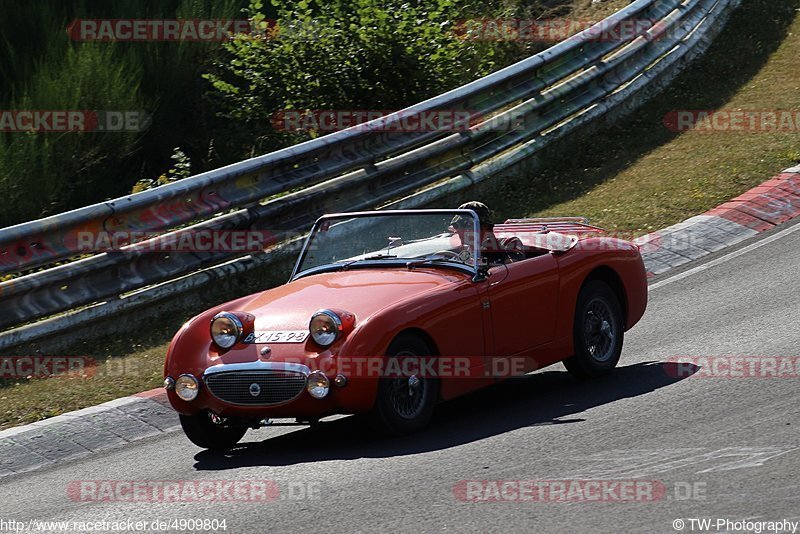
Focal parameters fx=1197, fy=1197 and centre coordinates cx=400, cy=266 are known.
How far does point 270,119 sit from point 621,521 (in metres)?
9.84

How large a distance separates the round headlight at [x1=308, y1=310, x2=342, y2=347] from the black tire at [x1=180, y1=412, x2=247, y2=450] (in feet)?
3.07

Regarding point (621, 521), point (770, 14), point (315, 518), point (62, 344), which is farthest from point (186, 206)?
point (770, 14)

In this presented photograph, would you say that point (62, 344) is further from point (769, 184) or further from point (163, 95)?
point (769, 184)

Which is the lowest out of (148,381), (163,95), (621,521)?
(148,381)

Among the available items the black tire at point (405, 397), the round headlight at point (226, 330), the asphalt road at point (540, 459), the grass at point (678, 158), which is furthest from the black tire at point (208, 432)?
the grass at point (678, 158)

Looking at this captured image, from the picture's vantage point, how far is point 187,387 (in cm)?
726

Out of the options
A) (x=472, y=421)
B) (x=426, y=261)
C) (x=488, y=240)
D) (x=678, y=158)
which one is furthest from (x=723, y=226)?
(x=472, y=421)

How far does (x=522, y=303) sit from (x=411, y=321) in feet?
3.94

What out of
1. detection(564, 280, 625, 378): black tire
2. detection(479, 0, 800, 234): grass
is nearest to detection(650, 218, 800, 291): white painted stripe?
detection(479, 0, 800, 234): grass

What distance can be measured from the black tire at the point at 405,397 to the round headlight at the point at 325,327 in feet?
1.07

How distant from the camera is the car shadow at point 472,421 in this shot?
22.9ft

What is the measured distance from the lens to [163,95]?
568 inches

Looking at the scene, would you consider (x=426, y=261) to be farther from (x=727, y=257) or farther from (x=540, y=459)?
(x=727, y=257)

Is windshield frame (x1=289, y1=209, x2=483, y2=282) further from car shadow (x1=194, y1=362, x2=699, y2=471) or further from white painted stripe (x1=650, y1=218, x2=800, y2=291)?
white painted stripe (x1=650, y1=218, x2=800, y2=291)
